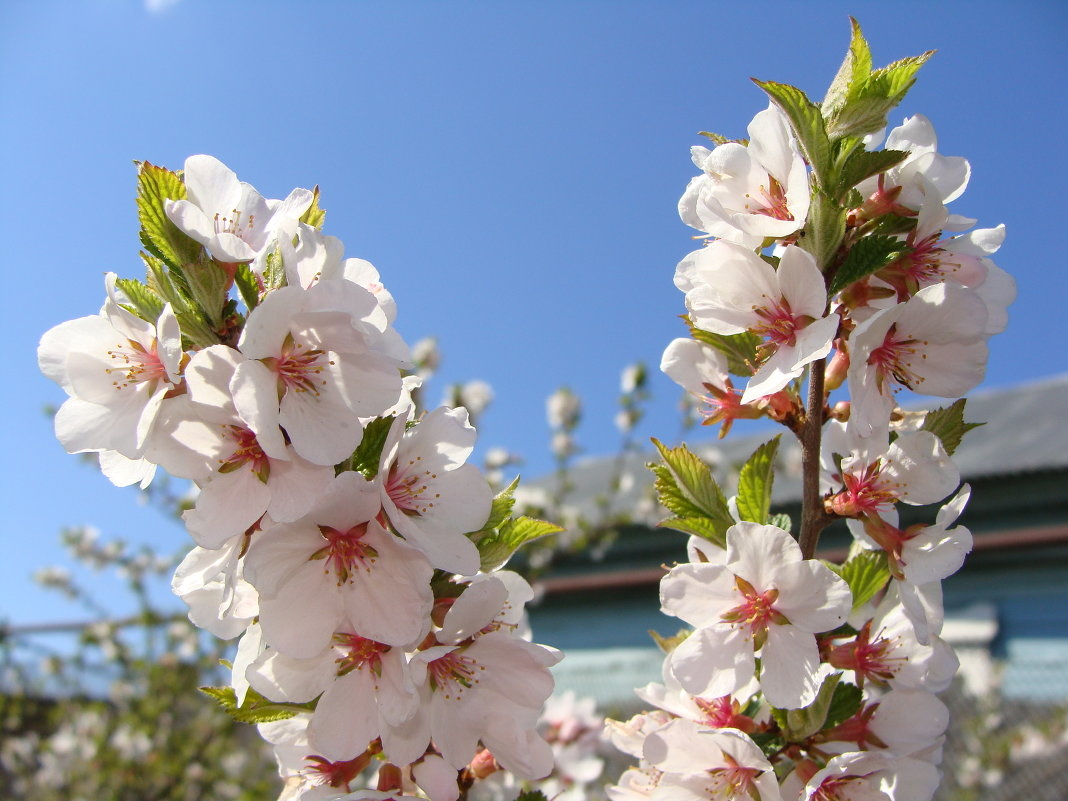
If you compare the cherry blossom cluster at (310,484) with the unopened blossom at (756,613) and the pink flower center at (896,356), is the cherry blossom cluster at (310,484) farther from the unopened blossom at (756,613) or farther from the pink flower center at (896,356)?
the pink flower center at (896,356)

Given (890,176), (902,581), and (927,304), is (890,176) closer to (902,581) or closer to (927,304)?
(927,304)

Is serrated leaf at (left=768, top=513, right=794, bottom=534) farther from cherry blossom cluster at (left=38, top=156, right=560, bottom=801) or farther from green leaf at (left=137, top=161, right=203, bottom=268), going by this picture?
green leaf at (left=137, top=161, right=203, bottom=268)

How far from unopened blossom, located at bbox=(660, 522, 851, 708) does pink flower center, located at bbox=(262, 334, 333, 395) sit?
59cm

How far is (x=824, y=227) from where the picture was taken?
1.24m

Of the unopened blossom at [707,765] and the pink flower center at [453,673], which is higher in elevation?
the pink flower center at [453,673]

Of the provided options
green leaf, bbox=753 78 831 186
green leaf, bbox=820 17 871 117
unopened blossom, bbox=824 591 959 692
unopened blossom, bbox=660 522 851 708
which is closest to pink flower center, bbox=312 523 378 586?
unopened blossom, bbox=660 522 851 708

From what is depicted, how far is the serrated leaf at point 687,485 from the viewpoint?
51.5 inches

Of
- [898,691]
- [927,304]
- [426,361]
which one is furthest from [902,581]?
[426,361]

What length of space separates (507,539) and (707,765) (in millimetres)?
435

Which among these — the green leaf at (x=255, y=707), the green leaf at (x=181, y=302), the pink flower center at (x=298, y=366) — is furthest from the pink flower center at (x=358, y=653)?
the green leaf at (x=181, y=302)

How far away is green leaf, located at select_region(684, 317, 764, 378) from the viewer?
1385mm

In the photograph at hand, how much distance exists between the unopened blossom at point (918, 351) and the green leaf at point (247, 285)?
87 cm

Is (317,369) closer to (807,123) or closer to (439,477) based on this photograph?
(439,477)

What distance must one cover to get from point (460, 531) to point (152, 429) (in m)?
0.42
